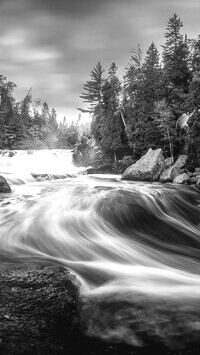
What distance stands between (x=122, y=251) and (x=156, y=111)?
20.6 m

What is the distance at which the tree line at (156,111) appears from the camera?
2500 cm

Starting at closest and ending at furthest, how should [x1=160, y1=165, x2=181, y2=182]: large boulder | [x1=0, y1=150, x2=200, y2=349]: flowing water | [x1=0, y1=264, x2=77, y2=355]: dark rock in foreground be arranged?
[x1=0, y1=264, x2=77, y2=355]: dark rock in foreground → [x1=0, y1=150, x2=200, y2=349]: flowing water → [x1=160, y1=165, x2=181, y2=182]: large boulder

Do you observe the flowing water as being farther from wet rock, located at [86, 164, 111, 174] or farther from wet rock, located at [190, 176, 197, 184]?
wet rock, located at [86, 164, 111, 174]

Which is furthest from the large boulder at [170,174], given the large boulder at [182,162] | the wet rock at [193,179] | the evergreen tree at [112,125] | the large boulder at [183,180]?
the evergreen tree at [112,125]

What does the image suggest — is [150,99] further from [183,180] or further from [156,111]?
[183,180]

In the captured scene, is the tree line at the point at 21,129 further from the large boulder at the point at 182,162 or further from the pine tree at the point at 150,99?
the large boulder at the point at 182,162

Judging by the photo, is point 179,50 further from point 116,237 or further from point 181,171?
point 116,237

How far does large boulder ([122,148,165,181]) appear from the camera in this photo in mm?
21469

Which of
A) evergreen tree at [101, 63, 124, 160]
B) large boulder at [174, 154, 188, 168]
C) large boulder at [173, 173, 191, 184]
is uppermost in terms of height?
evergreen tree at [101, 63, 124, 160]

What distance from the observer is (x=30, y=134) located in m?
56.2

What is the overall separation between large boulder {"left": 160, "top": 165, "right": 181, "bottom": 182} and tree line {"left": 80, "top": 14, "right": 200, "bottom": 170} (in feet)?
6.51

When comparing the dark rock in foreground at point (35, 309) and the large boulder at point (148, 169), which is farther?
the large boulder at point (148, 169)

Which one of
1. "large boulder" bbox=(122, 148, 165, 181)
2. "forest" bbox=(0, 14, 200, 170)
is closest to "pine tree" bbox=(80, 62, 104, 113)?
Answer: "forest" bbox=(0, 14, 200, 170)

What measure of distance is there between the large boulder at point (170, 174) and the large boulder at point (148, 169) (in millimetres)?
685
